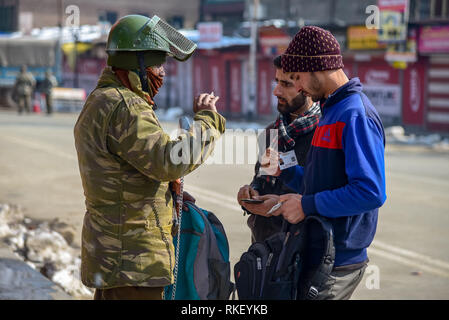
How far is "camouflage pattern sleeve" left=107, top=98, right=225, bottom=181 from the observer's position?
116 inches

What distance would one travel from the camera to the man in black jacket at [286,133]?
4254 mm

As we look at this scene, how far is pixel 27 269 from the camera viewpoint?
596 cm

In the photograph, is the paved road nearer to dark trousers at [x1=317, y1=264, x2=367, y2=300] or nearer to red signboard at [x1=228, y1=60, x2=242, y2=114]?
dark trousers at [x1=317, y1=264, x2=367, y2=300]

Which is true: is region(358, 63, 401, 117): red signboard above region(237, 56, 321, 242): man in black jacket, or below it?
below

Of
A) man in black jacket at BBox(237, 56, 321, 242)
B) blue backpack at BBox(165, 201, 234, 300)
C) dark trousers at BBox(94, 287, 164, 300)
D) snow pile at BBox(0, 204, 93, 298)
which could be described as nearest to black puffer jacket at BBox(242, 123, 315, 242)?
man in black jacket at BBox(237, 56, 321, 242)

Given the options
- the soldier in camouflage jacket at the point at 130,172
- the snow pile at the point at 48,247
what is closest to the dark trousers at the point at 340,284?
the soldier in camouflage jacket at the point at 130,172

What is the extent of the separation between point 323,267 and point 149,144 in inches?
36.0

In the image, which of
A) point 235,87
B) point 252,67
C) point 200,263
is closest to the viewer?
point 200,263

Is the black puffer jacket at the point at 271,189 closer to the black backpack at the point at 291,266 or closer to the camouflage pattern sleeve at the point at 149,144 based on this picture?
the black backpack at the point at 291,266

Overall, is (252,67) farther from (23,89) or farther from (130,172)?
(130,172)

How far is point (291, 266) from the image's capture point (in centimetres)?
311

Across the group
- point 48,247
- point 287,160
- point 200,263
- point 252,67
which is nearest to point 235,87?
point 252,67

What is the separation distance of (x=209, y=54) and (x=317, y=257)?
32.5m

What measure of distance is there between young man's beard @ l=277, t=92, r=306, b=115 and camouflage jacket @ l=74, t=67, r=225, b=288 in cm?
133
